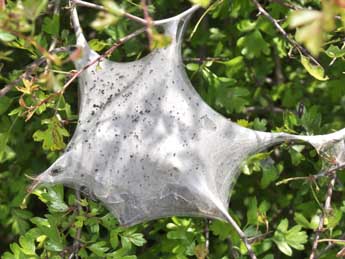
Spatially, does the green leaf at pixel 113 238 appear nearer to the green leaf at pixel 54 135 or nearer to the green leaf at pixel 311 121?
the green leaf at pixel 54 135

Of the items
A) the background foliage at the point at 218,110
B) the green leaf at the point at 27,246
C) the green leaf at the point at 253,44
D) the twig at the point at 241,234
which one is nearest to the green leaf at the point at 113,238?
the background foliage at the point at 218,110

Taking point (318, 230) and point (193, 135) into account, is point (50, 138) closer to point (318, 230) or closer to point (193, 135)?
point (193, 135)

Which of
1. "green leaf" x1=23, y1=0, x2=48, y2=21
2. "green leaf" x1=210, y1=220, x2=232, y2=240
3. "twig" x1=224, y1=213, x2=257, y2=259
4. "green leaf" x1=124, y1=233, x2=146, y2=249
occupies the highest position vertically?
"green leaf" x1=23, y1=0, x2=48, y2=21

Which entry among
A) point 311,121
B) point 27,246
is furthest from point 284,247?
point 27,246

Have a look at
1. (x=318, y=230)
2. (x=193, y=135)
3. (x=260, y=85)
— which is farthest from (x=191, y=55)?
(x=318, y=230)

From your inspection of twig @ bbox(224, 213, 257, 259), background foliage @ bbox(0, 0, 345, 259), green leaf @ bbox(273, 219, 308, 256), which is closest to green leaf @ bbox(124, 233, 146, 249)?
background foliage @ bbox(0, 0, 345, 259)

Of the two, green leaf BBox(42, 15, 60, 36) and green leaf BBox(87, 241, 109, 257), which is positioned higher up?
green leaf BBox(42, 15, 60, 36)

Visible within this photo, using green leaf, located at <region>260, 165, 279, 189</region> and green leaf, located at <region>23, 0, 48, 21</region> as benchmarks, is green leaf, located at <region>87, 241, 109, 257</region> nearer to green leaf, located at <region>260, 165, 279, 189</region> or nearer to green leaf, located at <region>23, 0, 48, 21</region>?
green leaf, located at <region>260, 165, 279, 189</region>
